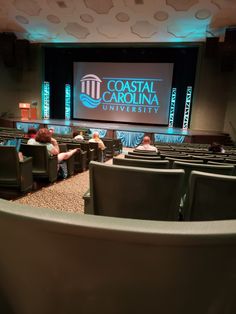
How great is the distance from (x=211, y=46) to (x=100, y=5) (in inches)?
173

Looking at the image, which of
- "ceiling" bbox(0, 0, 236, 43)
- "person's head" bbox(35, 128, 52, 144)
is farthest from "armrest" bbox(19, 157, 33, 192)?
"ceiling" bbox(0, 0, 236, 43)

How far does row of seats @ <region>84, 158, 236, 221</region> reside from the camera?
1.36m

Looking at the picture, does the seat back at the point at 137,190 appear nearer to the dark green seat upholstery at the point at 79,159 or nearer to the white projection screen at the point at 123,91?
the dark green seat upholstery at the point at 79,159

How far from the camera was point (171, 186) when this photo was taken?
1.40 meters

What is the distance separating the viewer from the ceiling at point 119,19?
25.4 feet

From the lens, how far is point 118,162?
6.49 feet

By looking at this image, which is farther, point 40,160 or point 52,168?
point 52,168

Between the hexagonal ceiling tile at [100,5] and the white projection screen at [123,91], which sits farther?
the white projection screen at [123,91]

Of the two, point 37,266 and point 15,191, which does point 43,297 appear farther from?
point 15,191

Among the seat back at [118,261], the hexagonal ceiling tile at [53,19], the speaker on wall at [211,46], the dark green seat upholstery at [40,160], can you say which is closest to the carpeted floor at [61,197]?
the dark green seat upholstery at [40,160]

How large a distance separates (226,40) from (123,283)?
9.78 m

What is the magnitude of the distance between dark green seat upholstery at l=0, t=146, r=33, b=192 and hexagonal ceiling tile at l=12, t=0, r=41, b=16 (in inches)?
299

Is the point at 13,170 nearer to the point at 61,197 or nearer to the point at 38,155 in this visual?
the point at 38,155

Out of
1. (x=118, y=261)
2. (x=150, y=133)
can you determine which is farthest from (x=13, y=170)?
(x=150, y=133)
